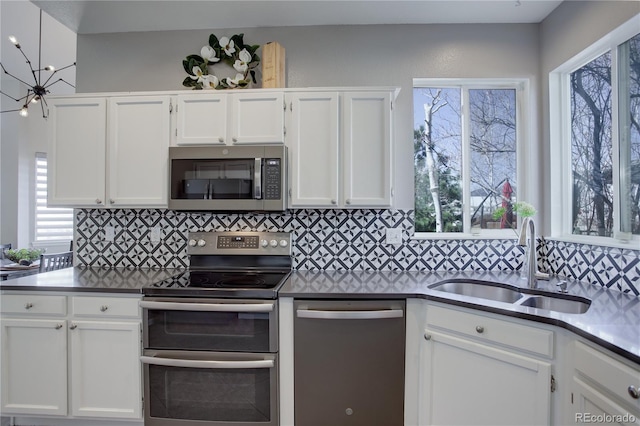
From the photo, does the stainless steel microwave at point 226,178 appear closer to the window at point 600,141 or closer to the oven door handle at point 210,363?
the oven door handle at point 210,363

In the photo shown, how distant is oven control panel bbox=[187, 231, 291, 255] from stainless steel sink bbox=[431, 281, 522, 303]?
1059mm

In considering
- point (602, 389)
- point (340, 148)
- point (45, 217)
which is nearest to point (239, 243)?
point (340, 148)

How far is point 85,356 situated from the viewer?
1.80 m

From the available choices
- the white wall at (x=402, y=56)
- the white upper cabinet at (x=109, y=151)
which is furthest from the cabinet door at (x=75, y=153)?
the white wall at (x=402, y=56)

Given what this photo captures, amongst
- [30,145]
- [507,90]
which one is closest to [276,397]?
[507,90]

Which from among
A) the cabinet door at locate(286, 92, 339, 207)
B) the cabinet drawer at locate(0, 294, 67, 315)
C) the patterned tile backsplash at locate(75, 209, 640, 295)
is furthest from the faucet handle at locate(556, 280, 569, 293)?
the cabinet drawer at locate(0, 294, 67, 315)

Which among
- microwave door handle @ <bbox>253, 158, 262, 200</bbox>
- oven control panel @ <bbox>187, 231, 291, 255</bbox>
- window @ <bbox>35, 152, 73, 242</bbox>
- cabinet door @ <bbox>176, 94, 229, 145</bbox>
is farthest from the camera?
window @ <bbox>35, 152, 73, 242</bbox>

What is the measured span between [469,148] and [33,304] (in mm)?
3042

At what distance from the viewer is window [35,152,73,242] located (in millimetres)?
4582

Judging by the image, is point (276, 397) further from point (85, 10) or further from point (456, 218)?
point (85, 10)

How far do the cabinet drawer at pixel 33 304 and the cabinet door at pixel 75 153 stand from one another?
25.3 inches

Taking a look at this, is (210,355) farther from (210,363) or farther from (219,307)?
(219,307)

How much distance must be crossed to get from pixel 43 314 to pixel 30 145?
4.03 meters

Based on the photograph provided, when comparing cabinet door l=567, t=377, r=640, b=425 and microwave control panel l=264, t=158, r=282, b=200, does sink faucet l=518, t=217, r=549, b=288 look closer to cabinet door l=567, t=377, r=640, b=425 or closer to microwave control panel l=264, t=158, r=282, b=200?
cabinet door l=567, t=377, r=640, b=425
